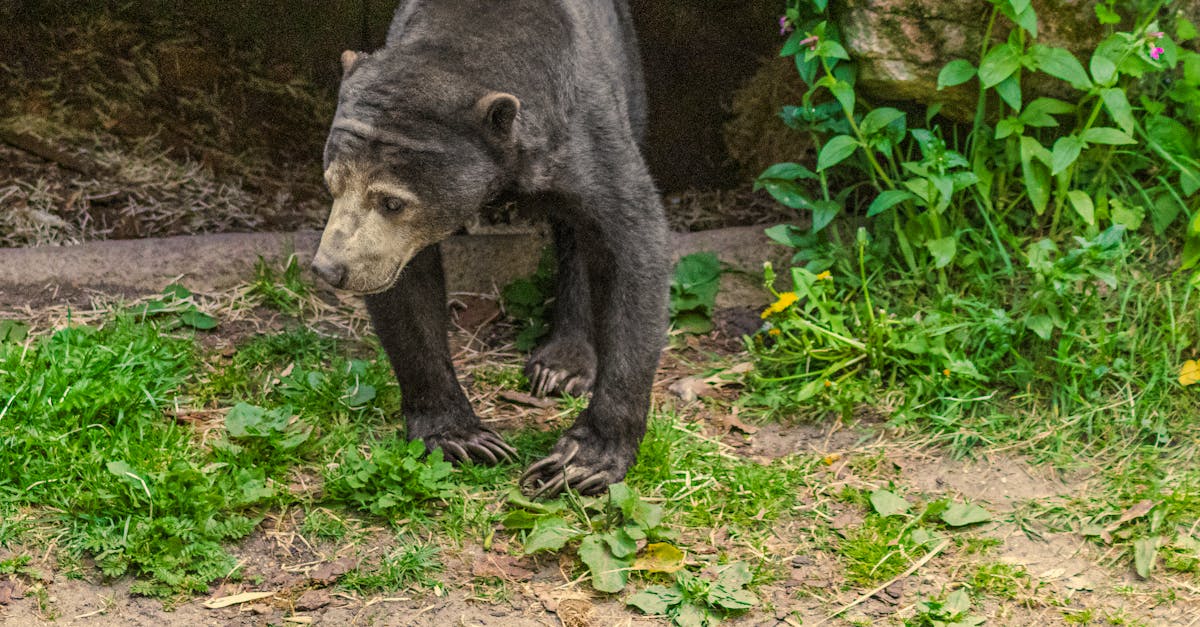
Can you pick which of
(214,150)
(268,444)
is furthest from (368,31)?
(268,444)

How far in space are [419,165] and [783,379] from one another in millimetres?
1777

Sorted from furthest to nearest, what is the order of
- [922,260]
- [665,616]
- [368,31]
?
[368,31] → [922,260] → [665,616]

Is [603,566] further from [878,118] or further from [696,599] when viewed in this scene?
[878,118]

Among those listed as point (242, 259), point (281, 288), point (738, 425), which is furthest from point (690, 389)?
point (242, 259)

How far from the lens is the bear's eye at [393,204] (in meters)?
3.65

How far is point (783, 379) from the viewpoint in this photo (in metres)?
4.68

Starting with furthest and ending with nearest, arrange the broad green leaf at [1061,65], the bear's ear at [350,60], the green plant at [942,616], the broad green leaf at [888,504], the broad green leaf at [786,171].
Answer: the broad green leaf at [786,171] < the broad green leaf at [1061,65] < the broad green leaf at [888,504] < the bear's ear at [350,60] < the green plant at [942,616]

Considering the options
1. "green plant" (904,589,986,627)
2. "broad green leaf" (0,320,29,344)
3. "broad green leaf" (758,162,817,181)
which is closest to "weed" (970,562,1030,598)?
"green plant" (904,589,986,627)

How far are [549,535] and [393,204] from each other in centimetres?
112

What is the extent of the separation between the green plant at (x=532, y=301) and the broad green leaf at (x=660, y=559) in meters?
1.78

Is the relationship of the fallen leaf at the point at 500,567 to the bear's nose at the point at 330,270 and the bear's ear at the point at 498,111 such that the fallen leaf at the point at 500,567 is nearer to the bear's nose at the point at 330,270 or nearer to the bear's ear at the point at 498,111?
the bear's nose at the point at 330,270

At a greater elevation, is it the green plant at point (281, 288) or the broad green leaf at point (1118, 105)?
the broad green leaf at point (1118, 105)

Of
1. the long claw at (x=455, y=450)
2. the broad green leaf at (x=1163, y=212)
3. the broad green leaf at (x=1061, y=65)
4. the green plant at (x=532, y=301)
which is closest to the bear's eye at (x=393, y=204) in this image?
the long claw at (x=455, y=450)

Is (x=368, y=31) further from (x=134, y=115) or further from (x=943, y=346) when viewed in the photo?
(x=943, y=346)
